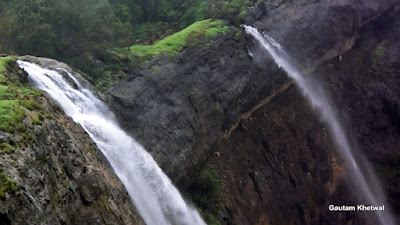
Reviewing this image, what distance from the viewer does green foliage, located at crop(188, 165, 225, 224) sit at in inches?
754

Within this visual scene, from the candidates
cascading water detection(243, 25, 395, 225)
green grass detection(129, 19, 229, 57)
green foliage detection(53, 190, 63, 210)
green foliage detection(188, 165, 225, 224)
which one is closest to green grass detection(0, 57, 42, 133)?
green foliage detection(53, 190, 63, 210)

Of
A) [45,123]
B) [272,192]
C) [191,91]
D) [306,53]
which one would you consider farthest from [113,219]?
[306,53]

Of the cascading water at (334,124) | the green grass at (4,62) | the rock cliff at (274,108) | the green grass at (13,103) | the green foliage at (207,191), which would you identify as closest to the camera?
the green grass at (13,103)

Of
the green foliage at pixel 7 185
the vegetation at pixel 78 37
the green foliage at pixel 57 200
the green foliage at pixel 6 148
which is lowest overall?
the green foliage at pixel 57 200

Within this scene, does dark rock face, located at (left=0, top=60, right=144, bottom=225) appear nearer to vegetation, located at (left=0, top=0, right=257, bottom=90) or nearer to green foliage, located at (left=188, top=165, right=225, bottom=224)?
vegetation, located at (left=0, top=0, right=257, bottom=90)

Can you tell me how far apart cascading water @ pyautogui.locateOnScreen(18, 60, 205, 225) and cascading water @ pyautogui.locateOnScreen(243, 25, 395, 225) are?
41.1 ft

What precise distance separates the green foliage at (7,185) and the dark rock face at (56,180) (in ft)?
0.16

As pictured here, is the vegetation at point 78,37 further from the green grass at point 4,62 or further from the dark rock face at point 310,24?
the dark rock face at point 310,24

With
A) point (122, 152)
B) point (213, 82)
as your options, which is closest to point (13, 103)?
point (122, 152)

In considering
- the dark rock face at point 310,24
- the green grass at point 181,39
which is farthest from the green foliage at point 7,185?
the dark rock face at point 310,24

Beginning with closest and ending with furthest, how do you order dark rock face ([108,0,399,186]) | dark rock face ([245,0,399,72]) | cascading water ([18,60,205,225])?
cascading water ([18,60,205,225]), dark rock face ([108,0,399,186]), dark rock face ([245,0,399,72])

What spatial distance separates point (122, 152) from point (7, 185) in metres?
7.99

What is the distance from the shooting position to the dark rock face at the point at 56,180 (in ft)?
23.2

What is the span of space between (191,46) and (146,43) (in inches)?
151
